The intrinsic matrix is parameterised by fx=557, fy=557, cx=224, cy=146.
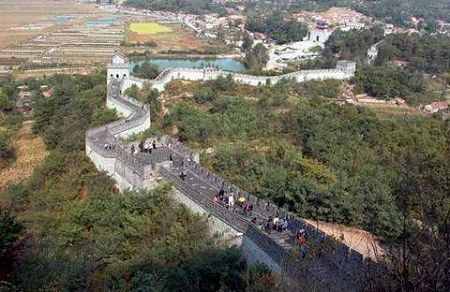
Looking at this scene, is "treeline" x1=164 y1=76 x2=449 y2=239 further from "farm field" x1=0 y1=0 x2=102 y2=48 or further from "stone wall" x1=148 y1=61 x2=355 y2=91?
"farm field" x1=0 y1=0 x2=102 y2=48

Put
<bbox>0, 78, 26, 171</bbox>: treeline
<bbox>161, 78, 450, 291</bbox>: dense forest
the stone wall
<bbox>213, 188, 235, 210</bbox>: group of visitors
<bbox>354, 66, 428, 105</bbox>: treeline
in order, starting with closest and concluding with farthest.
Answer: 1. <bbox>161, 78, 450, 291</bbox>: dense forest
2. <bbox>213, 188, 235, 210</bbox>: group of visitors
3. <bbox>0, 78, 26, 171</bbox>: treeline
4. the stone wall
5. <bbox>354, 66, 428, 105</bbox>: treeline

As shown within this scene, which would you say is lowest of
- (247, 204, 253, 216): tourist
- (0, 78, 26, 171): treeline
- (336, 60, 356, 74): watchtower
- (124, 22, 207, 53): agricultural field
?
(0, 78, 26, 171): treeline

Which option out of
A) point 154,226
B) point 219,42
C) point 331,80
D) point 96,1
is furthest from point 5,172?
point 96,1

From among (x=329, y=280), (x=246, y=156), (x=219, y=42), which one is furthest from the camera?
(x=219, y=42)

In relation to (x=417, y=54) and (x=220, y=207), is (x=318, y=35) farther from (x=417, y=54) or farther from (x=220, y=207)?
(x=220, y=207)

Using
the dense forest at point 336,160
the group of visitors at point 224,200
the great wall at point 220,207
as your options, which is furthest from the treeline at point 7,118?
the group of visitors at point 224,200

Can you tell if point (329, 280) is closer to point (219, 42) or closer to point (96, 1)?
point (219, 42)

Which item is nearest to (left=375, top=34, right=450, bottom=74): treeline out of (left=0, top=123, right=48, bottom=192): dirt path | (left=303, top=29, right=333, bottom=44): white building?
(left=303, top=29, right=333, bottom=44): white building

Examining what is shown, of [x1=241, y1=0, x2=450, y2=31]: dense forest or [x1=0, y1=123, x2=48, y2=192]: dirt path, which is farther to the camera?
[x1=241, y1=0, x2=450, y2=31]: dense forest
